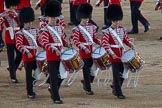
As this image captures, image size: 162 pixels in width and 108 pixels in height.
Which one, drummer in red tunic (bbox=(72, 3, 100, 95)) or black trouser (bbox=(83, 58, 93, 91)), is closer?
drummer in red tunic (bbox=(72, 3, 100, 95))

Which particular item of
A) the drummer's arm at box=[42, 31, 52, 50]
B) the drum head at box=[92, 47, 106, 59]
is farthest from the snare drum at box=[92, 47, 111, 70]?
the drummer's arm at box=[42, 31, 52, 50]

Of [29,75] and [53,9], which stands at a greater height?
[53,9]

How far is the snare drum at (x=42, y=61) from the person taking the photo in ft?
42.0

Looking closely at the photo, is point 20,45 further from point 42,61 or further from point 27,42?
point 42,61

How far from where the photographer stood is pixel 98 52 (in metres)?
13.0

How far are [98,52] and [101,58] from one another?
119 millimetres

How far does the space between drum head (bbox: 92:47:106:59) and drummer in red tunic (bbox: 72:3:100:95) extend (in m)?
0.08

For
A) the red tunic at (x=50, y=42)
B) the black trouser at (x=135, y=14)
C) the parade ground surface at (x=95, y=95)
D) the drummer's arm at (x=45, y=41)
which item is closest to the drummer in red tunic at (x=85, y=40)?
the parade ground surface at (x=95, y=95)

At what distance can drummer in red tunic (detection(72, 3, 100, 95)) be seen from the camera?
12805mm

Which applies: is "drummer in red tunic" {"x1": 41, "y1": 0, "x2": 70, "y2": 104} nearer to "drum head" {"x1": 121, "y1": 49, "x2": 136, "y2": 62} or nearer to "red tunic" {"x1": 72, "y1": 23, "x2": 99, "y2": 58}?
"red tunic" {"x1": 72, "y1": 23, "x2": 99, "y2": 58}

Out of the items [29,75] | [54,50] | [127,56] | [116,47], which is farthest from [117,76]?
[29,75]

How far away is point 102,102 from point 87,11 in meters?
1.79

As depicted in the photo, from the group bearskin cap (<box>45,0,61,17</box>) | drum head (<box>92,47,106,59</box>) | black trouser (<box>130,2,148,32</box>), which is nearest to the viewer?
bearskin cap (<box>45,0,61,17</box>)

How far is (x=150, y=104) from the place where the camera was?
1211 centimetres
